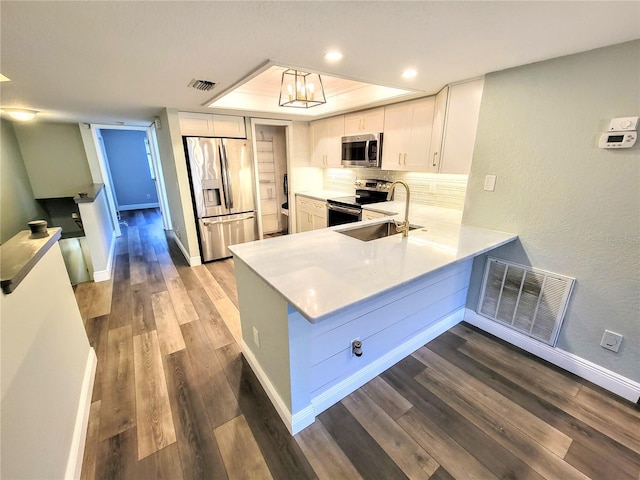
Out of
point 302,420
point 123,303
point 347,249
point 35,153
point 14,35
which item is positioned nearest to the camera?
point 14,35

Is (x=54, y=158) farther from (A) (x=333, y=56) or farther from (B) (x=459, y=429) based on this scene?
(B) (x=459, y=429)

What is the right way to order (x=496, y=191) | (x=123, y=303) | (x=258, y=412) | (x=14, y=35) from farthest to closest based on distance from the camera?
(x=123, y=303) < (x=496, y=191) < (x=258, y=412) < (x=14, y=35)

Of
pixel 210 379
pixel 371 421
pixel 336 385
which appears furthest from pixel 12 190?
pixel 371 421

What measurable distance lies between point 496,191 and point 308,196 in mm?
2822

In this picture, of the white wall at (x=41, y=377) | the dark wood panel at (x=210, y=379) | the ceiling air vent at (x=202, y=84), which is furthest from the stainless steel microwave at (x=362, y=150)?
the white wall at (x=41, y=377)

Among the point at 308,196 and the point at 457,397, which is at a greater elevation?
the point at 308,196

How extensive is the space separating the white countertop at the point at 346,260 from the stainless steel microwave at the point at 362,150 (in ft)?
4.75

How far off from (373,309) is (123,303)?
281cm

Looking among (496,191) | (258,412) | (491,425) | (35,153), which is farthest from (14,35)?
(35,153)

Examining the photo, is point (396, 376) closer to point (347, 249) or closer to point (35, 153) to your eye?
point (347, 249)

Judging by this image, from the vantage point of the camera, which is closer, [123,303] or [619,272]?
[619,272]

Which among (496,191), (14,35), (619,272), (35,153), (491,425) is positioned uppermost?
(14,35)

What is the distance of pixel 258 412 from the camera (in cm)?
166

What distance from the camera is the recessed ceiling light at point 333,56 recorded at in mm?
1618
